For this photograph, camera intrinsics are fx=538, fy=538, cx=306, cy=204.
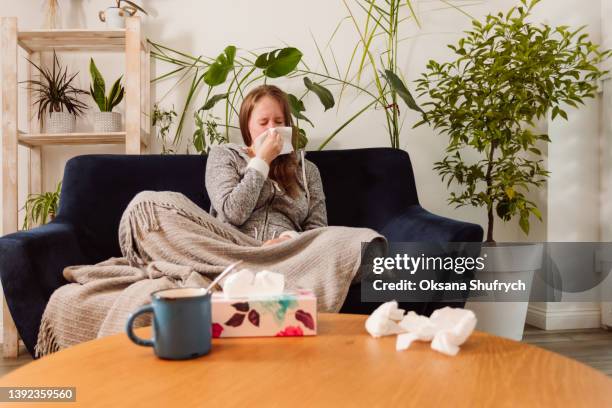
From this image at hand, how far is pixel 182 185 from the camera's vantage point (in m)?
1.99

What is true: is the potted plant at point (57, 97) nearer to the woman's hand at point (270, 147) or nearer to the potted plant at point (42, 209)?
the potted plant at point (42, 209)

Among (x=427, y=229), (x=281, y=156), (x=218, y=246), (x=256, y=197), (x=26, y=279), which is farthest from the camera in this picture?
(x=281, y=156)

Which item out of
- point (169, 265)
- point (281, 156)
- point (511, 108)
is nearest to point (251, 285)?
point (169, 265)

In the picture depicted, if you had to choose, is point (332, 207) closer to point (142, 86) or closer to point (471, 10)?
point (142, 86)

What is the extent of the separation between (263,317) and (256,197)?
1014 mm

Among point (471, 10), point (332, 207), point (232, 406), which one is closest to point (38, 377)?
point (232, 406)

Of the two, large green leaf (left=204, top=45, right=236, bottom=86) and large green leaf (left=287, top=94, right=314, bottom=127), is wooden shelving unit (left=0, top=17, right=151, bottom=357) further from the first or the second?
large green leaf (left=287, top=94, right=314, bottom=127)

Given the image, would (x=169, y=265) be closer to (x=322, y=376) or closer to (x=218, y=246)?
(x=218, y=246)

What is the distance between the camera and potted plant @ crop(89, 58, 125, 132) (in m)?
2.25

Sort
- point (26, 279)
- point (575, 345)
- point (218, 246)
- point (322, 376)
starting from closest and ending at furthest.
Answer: point (322, 376), point (26, 279), point (218, 246), point (575, 345)

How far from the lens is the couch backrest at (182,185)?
1.86 meters

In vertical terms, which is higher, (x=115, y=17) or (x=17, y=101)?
(x=115, y=17)

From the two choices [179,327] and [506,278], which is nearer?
[179,327]

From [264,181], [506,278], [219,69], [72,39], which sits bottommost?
[506,278]
